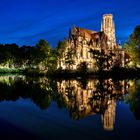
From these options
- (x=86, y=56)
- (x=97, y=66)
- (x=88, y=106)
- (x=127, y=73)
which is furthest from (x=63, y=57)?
(x=88, y=106)

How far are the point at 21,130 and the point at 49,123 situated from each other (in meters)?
2.36

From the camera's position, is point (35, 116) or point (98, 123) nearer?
point (98, 123)

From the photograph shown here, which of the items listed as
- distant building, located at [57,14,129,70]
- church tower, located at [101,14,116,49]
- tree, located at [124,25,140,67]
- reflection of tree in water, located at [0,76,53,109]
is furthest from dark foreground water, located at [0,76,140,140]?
church tower, located at [101,14,116,49]

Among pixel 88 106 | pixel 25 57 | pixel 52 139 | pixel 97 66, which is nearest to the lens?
pixel 52 139

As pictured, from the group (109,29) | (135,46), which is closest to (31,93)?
(135,46)

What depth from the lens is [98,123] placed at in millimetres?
17453

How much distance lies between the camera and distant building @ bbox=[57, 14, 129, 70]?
4510 inches

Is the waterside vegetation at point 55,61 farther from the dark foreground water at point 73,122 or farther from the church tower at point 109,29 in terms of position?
the dark foreground water at point 73,122

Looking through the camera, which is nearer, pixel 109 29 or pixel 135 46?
pixel 135 46

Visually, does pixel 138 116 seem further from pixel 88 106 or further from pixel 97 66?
pixel 97 66

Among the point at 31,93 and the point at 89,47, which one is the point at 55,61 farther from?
the point at 31,93

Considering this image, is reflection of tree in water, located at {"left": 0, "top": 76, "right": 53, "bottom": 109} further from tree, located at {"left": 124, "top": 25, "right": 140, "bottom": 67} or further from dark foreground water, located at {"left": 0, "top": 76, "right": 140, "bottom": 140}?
tree, located at {"left": 124, "top": 25, "right": 140, "bottom": 67}

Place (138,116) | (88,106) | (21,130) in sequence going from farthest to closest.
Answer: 1. (88,106)
2. (138,116)
3. (21,130)

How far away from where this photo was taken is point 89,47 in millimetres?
139000
